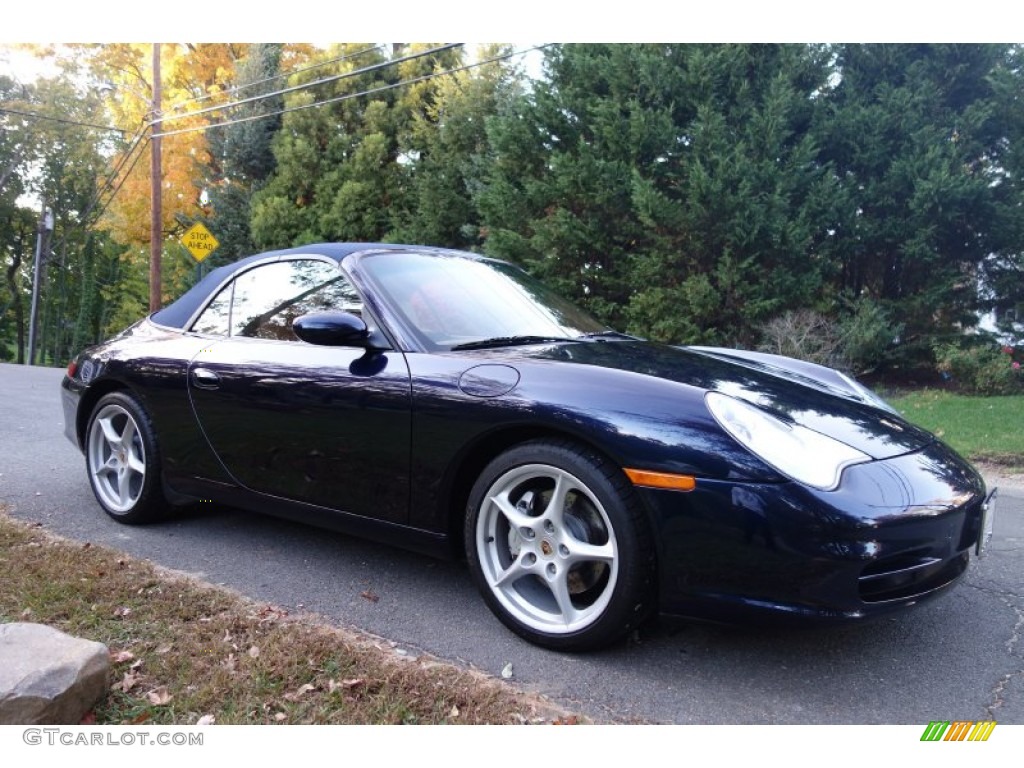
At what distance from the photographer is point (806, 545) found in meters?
2.04

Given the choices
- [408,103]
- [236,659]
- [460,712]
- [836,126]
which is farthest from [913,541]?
[408,103]

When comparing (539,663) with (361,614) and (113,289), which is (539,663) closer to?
(361,614)

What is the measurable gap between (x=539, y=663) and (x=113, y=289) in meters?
34.7

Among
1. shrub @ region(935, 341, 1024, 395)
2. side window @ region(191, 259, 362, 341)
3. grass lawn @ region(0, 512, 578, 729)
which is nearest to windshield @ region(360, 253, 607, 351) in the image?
side window @ region(191, 259, 362, 341)

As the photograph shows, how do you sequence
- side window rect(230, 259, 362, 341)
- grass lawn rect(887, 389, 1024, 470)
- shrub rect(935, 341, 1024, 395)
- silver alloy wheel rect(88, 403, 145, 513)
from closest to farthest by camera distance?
side window rect(230, 259, 362, 341)
silver alloy wheel rect(88, 403, 145, 513)
grass lawn rect(887, 389, 1024, 470)
shrub rect(935, 341, 1024, 395)

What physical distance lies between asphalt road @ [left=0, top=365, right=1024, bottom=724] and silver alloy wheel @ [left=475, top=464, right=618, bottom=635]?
5.5 inches

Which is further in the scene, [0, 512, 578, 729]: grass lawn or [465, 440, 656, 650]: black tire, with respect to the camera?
[465, 440, 656, 650]: black tire

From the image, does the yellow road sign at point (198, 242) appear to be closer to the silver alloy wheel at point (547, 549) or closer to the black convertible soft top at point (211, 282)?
the black convertible soft top at point (211, 282)

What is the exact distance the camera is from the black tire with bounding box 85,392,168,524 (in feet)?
12.0

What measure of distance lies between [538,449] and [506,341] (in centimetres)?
65

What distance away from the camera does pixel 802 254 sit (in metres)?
10.5

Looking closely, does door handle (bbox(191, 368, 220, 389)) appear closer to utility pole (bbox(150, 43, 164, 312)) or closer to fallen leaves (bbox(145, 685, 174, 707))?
fallen leaves (bbox(145, 685, 174, 707))

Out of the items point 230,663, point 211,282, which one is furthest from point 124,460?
point 230,663

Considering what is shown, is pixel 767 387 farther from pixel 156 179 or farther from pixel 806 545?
pixel 156 179
